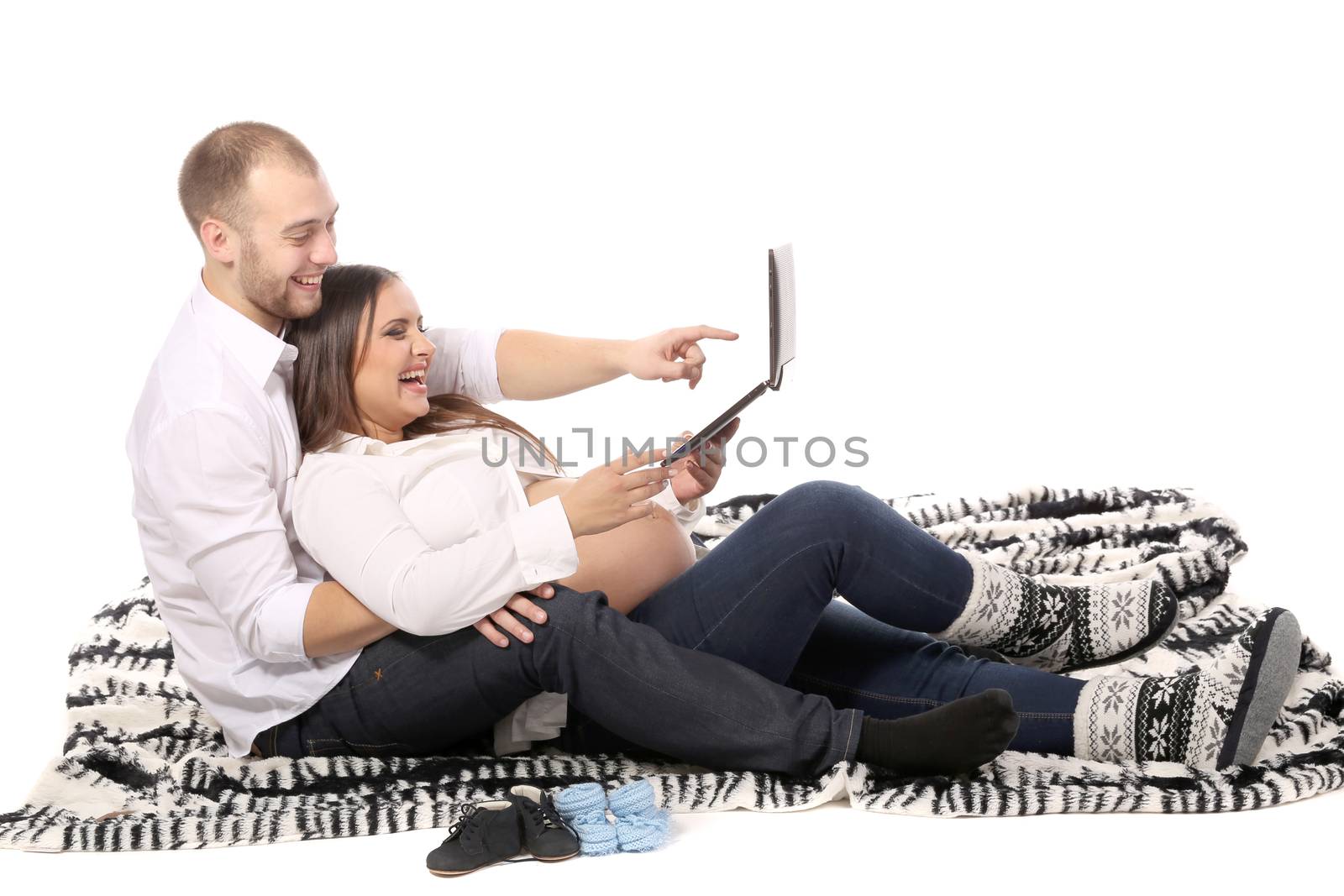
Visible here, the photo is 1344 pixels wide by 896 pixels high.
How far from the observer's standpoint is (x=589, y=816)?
2402 millimetres

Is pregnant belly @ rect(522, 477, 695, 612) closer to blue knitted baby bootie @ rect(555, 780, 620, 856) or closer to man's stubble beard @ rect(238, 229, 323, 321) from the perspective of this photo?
blue knitted baby bootie @ rect(555, 780, 620, 856)

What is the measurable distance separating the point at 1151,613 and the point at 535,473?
4.01ft

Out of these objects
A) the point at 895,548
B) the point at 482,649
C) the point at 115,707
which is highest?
the point at 895,548

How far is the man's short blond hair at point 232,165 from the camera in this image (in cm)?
260

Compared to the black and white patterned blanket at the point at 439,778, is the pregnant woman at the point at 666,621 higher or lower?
higher

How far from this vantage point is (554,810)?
2432 millimetres

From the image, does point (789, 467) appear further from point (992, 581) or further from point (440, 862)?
point (440, 862)

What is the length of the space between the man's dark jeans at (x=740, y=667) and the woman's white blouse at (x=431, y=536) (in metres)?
0.10

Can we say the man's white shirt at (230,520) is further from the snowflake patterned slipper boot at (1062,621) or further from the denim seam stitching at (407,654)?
the snowflake patterned slipper boot at (1062,621)

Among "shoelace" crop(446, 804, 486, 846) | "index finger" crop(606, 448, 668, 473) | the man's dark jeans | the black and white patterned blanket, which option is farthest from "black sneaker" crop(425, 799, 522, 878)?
"index finger" crop(606, 448, 668, 473)

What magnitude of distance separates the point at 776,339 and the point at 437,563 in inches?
27.3

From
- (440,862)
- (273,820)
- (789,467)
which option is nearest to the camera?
(440,862)

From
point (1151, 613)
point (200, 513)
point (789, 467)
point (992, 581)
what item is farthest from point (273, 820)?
point (789, 467)

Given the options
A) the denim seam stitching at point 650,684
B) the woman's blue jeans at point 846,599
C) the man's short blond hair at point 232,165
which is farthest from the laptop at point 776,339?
the man's short blond hair at point 232,165
